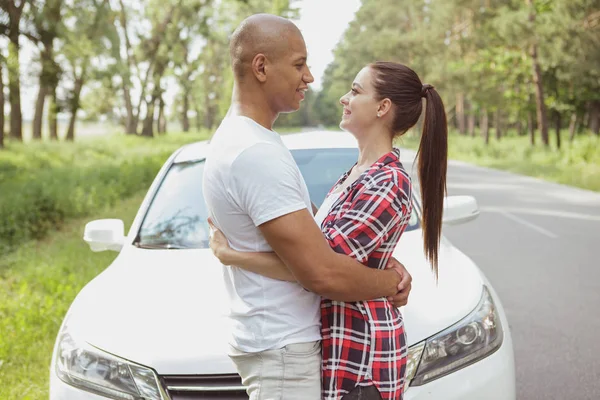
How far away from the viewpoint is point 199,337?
269 centimetres

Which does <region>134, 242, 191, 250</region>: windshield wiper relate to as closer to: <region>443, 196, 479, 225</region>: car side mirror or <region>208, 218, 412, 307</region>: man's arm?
<region>443, 196, 479, 225</region>: car side mirror

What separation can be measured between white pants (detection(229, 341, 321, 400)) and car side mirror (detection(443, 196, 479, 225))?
2.45 metres

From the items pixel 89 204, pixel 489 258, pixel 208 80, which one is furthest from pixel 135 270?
pixel 208 80

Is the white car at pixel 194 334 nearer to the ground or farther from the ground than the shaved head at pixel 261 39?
nearer to the ground

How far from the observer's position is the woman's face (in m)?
2.06

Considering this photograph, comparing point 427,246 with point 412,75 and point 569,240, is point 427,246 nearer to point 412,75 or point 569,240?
point 412,75

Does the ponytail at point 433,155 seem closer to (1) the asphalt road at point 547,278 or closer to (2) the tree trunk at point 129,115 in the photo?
(1) the asphalt road at point 547,278

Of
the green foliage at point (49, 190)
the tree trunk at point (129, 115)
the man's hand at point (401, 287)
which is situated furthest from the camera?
the tree trunk at point (129, 115)

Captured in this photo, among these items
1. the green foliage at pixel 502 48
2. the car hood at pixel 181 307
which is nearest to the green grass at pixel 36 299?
the car hood at pixel 181 307

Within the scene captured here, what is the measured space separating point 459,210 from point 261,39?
8.93 feet

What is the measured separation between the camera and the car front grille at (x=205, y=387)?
252cm

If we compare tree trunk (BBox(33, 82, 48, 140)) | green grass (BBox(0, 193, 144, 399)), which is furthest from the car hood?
tree trunk (BBox(33, 82, 48, 140))

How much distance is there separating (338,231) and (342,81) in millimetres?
88372

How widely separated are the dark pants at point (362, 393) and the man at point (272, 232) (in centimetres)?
8
